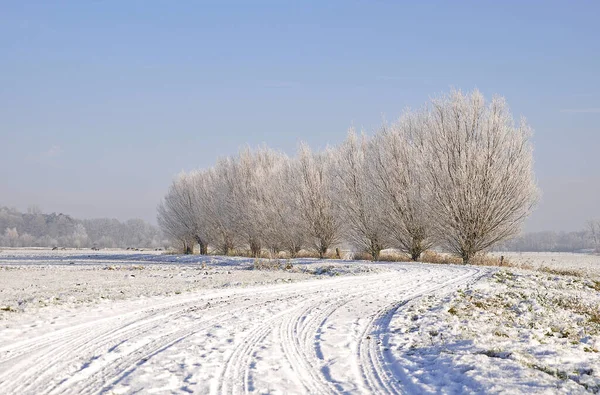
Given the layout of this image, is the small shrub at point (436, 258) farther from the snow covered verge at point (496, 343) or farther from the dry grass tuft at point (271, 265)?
the snow covered verge at point (496, 343)

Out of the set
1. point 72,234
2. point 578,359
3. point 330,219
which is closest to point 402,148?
point 330,219

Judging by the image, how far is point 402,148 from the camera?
37.5 metres

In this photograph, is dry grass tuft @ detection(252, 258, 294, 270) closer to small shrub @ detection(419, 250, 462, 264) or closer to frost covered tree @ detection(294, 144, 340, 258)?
small shrub @ detection(419, 250, 462, 264)

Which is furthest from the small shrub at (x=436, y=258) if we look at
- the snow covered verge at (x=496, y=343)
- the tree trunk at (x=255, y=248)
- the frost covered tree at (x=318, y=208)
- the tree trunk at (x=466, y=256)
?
the tree trunk at (x=255, y=248)

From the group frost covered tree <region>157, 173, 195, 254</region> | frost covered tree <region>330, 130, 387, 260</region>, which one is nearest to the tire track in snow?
frost covered tree <region>330, 130, 387, 260</region>

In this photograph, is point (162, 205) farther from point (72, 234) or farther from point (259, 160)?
point (72, 234)

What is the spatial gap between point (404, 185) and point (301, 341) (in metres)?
29.1

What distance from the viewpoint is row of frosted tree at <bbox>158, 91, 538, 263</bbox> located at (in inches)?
1281

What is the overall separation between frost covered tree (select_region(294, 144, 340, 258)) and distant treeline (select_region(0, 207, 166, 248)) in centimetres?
10107

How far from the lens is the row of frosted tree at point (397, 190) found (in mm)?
32531

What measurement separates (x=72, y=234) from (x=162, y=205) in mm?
96294

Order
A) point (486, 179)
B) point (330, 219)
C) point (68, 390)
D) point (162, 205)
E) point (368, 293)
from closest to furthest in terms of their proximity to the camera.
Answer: point (68, 390) → point (368, 293) → point (486, 179) → point (330, 219) → point (162, 205)

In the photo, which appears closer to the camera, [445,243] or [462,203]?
[462,203]

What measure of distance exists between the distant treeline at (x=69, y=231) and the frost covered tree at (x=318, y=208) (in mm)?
101067
